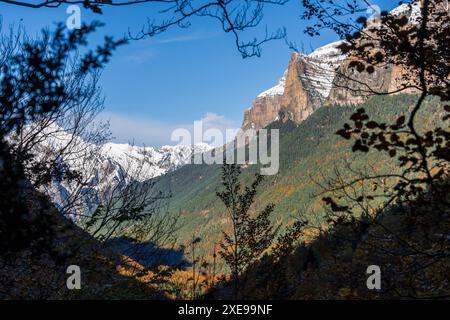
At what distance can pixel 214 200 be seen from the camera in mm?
175875

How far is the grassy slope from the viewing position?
11800 centimetres

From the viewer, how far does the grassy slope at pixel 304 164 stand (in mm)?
118000

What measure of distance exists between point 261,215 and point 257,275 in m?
1.16

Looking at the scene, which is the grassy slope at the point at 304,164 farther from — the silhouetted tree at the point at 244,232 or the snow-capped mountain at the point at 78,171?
the snow-capped mountain at the point at 78,171

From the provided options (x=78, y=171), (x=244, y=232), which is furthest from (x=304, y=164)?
(x=78, y=171)

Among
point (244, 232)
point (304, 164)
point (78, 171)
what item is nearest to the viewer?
point (78, 171)

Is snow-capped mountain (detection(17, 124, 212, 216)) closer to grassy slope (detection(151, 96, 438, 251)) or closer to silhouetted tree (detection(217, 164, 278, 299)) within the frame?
silhouetted tree (detection(217, 164, 278, 299))

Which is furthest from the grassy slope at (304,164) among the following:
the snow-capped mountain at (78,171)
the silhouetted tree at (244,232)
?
the snow-capped mountain at (78,171)

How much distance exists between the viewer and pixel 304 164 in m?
151

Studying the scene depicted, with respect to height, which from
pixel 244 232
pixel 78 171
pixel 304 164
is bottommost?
pixel 244 232

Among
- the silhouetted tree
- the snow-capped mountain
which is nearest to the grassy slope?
the silhouetted tree

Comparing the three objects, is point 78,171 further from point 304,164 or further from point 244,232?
point 304,164

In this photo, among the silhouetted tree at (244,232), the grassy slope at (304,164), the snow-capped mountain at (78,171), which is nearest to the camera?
the snow-capped mountain at (78,171)
